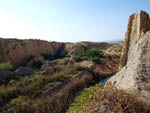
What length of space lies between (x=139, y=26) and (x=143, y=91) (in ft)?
10.9

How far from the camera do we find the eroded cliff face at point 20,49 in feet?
41.5

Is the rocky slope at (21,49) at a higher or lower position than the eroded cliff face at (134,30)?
lower

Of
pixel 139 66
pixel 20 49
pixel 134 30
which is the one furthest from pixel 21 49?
pixel 139 66

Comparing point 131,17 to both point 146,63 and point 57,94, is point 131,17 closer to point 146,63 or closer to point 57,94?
point 146,63

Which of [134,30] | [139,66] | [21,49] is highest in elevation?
[134,30]

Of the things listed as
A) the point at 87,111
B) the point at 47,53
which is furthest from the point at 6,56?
the point at 87,111

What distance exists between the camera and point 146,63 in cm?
348

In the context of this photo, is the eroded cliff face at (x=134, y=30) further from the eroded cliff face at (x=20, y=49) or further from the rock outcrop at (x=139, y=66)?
the eroded cliff face at (x=20, y=49)

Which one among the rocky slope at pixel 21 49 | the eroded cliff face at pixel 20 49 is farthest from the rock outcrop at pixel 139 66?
the eroded cliff face at pixel 20 49

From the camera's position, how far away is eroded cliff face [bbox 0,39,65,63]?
12.6 m

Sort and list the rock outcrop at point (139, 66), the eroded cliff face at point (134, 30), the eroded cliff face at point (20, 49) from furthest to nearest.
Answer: the eroded cliff face at point (20, 49)
the eroded cliff face at point (134, 30)
the rock outcrop at point (139, 66)

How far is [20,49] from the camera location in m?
14.1

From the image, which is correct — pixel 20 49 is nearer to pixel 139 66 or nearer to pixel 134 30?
pixel 134 30

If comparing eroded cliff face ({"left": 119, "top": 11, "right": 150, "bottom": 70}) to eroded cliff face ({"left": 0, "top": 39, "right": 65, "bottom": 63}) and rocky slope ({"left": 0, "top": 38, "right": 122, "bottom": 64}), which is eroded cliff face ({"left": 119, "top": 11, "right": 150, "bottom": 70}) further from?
eroded cliff face ({"left": 0, "top": 39, "right": 65, "bottom": 63})
